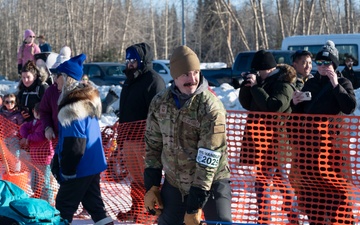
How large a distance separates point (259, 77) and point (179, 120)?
2.00 m

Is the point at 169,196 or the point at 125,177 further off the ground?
the point at 169,196

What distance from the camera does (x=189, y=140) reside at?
3.79 meters

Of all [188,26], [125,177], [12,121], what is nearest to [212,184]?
[125,177]

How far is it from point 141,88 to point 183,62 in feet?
6.90

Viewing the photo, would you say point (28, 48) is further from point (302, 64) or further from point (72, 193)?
point (72, 193)

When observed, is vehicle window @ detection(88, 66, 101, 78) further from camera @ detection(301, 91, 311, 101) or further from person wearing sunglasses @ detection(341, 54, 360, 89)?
camera @ detection(301, 91, 311, 101)

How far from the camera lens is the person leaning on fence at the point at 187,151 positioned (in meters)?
3.62

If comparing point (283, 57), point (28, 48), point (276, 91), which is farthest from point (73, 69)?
point (283, 57)

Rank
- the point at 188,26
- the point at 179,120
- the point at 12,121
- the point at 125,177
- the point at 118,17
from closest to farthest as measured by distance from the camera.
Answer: the point at 179,120 < the point at 125,177 < the point at 12,121 < the point at 118,17 < the point at 188,26

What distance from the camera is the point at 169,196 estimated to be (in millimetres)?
3908

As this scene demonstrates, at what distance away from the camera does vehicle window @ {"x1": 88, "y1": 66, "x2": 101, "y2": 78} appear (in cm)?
2231

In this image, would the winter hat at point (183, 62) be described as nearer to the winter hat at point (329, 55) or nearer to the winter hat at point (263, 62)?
the winter hat at point (329, 55)

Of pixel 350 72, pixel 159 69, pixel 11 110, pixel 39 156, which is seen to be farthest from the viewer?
pixel 159 69

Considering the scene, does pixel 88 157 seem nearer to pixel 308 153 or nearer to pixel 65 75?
pixel 65 75
